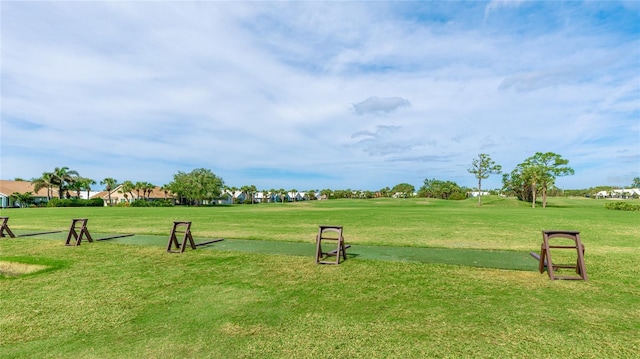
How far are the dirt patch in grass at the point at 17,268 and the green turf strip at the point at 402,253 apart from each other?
335 cm

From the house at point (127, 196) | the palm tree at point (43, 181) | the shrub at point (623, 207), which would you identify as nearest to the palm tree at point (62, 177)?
the palm tree at point (43, 181)

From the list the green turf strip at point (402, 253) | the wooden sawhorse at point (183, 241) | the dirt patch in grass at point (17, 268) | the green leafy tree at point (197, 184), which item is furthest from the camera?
the green leafy tree at point (197, 184)

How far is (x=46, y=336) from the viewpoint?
4.09m

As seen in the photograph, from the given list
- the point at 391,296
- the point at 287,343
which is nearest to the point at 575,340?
the point at 391,296

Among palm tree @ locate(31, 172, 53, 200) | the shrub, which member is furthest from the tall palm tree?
the shrub

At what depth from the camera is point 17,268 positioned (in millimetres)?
7883

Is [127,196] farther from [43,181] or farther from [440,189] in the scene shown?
[440,189]

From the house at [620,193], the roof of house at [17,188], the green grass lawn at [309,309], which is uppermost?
the roof of house at [17,188]

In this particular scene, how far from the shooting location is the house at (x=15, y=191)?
57781 mm

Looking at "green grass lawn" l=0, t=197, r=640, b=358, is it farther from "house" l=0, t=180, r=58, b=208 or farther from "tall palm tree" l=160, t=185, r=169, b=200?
"tall palm tree" l=160, t=185, r=169, b=200

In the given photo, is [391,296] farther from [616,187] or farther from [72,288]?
[616,187]

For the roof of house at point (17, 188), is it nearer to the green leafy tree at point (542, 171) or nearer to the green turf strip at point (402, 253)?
the green turf strip at point (402, 253)

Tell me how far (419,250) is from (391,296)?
178 inches

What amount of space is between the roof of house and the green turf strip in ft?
226
